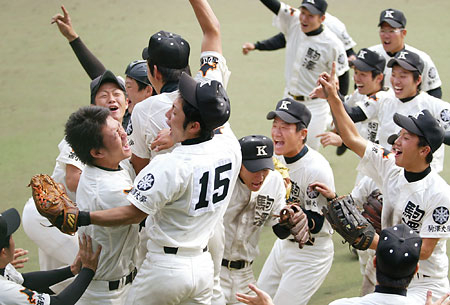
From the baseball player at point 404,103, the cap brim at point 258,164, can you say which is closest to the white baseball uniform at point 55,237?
the cap brim at point 258,164

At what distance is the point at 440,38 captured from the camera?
36.1 feet

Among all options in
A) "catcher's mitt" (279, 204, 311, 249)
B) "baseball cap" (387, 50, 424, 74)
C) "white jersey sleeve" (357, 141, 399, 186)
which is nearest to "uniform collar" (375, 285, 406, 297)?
"catcher's mitt" (279, 204, 311, 249)

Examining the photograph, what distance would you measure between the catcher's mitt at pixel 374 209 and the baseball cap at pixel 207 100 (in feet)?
6.34

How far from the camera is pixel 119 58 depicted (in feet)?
33.1

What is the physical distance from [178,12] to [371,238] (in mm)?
8573

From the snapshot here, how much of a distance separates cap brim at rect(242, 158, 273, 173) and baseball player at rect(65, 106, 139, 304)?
810 mm

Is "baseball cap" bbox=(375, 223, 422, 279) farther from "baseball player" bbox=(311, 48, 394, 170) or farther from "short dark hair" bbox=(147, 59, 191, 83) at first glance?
"baseball player" bbox=(311, 48, 394, 170)

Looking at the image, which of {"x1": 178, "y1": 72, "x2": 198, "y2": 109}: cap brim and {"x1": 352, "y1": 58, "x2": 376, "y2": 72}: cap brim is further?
{"x1": 352, "y1": 58, "x2": 376, "y2": 72}: cap brim

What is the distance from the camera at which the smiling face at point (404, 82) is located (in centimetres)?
588

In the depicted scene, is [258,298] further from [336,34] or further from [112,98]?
[336,34]

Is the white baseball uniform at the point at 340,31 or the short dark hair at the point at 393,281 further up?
the white baseball uniform at the point at 340,31

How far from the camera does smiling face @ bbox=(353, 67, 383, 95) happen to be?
6.45m

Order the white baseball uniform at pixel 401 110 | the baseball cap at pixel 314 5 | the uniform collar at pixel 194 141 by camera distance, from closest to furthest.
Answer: the uniform collar at pixel 194 141 → the white baseball uniform at pixel 401 110 → the baseball cap at pixel 314 5

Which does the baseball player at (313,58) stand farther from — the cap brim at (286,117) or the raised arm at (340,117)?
the raised arm at (340,117)
